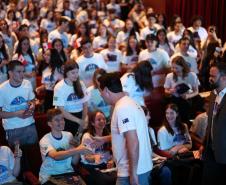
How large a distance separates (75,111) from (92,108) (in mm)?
559

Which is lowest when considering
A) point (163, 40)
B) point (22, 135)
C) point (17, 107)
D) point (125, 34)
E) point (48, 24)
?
point (22, 135)

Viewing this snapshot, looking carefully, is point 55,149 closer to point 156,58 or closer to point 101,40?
point 156,58

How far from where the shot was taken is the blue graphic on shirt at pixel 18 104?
525cm

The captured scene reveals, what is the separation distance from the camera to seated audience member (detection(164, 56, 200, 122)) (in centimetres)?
696

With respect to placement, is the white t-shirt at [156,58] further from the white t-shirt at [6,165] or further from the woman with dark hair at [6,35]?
the white t-shirt at [6,165]

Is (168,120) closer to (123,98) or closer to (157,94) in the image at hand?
(157,94)

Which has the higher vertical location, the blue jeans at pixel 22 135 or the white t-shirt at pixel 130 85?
the white t-shirt at pixel 130 85

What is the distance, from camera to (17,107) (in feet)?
17.4

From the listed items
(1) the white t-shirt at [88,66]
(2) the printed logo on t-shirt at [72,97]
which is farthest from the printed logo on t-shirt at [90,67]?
(2) the printed logo on t-shirt at [72,97]

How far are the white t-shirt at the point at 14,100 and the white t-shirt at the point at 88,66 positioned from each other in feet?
5.60

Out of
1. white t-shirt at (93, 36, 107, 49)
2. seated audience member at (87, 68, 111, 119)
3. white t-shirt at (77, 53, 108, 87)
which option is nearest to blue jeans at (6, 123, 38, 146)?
seated audience member at (87, 68, 111, 119)

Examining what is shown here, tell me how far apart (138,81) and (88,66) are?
4.10 feet

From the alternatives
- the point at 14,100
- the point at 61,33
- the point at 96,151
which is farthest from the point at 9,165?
the point at 61,33

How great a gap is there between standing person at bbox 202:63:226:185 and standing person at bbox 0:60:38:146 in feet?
6.40
